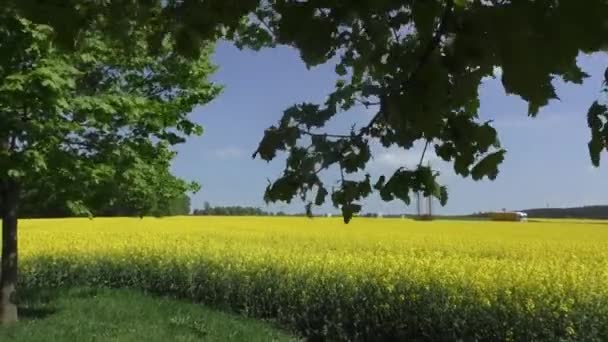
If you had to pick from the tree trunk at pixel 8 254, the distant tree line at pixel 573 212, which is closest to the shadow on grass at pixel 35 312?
the tree trunk at pixel 8 254

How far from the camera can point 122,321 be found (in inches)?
416

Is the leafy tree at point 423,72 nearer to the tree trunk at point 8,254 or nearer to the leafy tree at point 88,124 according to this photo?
the leafy tree at point 88,124

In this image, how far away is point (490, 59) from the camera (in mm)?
1812

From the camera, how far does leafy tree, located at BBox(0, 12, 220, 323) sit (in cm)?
822

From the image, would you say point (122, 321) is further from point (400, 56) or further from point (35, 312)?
point (400, 56)

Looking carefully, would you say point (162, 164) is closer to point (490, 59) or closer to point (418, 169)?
point (418, 169)

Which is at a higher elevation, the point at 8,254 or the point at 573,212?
the point at 573,212

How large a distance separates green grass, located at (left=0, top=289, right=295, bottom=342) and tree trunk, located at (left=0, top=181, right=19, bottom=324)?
258mm

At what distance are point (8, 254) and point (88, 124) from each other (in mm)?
2416

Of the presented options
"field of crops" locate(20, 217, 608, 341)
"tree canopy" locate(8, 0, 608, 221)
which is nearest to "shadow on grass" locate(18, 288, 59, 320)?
"field of crops" locate(20, 217, 608, 341)

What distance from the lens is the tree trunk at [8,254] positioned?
1030 cm

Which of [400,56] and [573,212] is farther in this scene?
[573,212]

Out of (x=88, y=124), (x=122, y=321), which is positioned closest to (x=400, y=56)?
(x=88, y=124)

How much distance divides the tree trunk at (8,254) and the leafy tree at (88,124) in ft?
0.05
